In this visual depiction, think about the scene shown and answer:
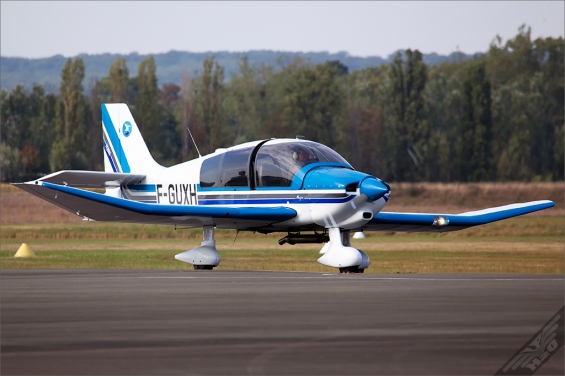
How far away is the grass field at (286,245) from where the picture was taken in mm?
24703

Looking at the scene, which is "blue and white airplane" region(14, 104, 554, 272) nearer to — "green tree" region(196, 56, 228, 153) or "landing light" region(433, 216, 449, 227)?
"landing light" region(433, 216, 449, 227)

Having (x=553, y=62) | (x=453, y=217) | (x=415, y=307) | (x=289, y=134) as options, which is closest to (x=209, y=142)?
(x=289, y=134)

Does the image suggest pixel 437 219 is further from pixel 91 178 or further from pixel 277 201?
pixel 91 178

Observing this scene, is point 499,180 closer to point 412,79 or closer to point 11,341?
point 412,79

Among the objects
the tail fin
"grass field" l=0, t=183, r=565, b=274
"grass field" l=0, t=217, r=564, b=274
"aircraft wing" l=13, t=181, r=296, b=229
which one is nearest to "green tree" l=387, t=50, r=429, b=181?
"grass field" l=0, t=183, r=565, b=274

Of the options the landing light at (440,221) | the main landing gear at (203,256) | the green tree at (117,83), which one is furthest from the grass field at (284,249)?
the green tree at (117,83)

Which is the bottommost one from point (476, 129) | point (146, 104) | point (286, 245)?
point (286, 245)

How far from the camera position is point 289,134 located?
7988 centimetres

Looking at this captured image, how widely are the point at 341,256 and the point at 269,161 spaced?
213cm

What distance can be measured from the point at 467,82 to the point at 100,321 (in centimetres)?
6587

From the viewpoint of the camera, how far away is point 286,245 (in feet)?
122
